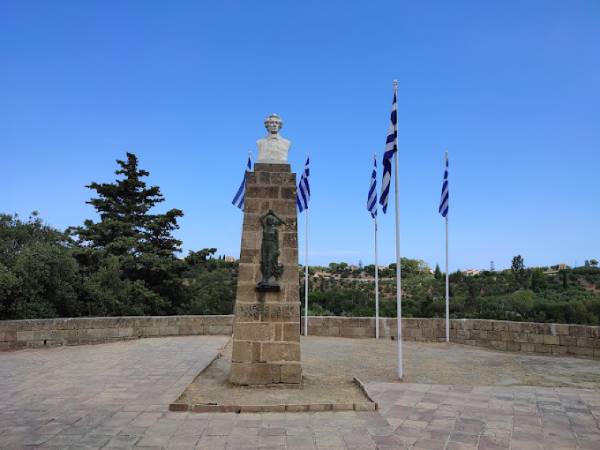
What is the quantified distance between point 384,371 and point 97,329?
8.19m

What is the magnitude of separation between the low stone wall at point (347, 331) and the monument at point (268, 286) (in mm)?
7110

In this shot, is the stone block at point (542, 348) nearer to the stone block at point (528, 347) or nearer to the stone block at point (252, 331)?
the stone block at point (528, 347)

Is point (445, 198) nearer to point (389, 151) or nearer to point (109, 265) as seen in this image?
point (389, 151)

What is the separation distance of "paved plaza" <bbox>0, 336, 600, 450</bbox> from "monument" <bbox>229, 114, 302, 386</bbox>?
1.22m

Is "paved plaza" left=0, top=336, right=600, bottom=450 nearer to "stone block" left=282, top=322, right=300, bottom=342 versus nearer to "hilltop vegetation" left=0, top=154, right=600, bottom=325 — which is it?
"stone block" left=282, top=322, right=300, bottom=342

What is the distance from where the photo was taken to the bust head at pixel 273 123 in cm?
807

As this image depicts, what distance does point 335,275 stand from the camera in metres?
50.8

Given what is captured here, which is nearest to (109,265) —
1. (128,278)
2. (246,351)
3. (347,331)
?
(128,278)

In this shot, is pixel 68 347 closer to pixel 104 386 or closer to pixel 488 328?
pixel 104 386

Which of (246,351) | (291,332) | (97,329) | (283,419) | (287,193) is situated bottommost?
(283,419)

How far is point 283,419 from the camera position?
18.7 ft

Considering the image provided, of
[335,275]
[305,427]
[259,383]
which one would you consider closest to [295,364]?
[259,383]

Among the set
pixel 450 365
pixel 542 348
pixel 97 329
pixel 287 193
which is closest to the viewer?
pixel 287 193

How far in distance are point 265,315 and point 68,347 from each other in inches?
291
